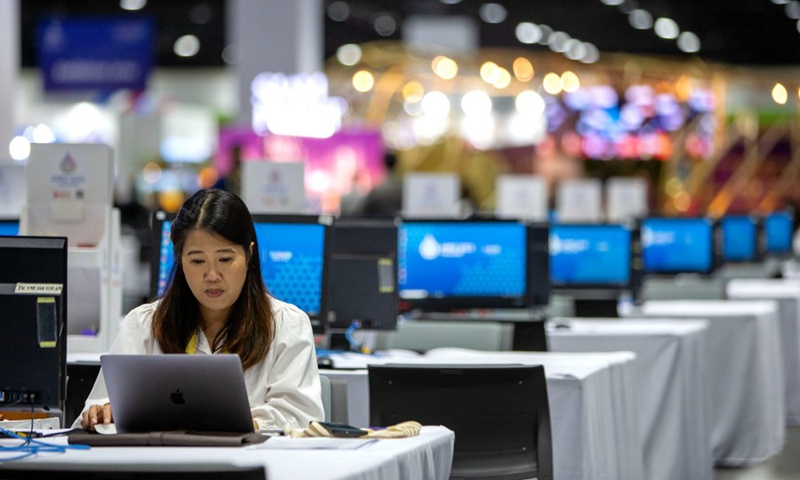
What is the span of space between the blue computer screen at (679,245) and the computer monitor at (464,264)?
3.90m

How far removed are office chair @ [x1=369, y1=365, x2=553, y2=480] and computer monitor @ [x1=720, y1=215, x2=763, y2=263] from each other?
10.6 m

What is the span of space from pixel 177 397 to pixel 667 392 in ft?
12.2

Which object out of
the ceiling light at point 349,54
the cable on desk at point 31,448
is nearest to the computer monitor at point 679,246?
the cable on desk at point 31,448

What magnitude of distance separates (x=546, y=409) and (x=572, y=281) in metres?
4.46

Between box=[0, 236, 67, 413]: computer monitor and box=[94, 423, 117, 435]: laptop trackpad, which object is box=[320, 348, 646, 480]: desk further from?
box=[0, 236, 67, 413]: computer monitor

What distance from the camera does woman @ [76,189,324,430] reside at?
3.88 m

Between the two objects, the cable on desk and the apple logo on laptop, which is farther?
the apple logo on laptop

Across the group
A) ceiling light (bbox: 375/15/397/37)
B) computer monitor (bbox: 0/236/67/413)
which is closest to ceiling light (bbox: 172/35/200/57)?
ceiling light (bbox: 375/15/397/37)

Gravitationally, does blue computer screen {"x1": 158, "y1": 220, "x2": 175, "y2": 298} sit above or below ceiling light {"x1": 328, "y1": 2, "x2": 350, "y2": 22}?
below

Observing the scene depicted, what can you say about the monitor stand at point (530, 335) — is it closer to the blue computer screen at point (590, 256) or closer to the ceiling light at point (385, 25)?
the blue computer screen at point (590, 256)

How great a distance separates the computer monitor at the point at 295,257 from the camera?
5641 millimetres

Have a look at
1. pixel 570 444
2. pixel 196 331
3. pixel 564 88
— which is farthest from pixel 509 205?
pixel 564 88

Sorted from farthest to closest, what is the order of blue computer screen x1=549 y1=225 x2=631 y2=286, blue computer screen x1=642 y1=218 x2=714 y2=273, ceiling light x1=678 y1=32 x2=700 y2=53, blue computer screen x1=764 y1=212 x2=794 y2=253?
ceiling light x1=678 y1=32 x2=700 y2=53 → blue computer screen x1=764 y1=212 x2=794 y2=253 → blue computer screen x1=642 y1=218 x2=714 y2=273 → blue computer screen x1=549 y1=225 x2=631 y2=286

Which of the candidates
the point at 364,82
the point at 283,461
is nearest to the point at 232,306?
the point at 283,461
